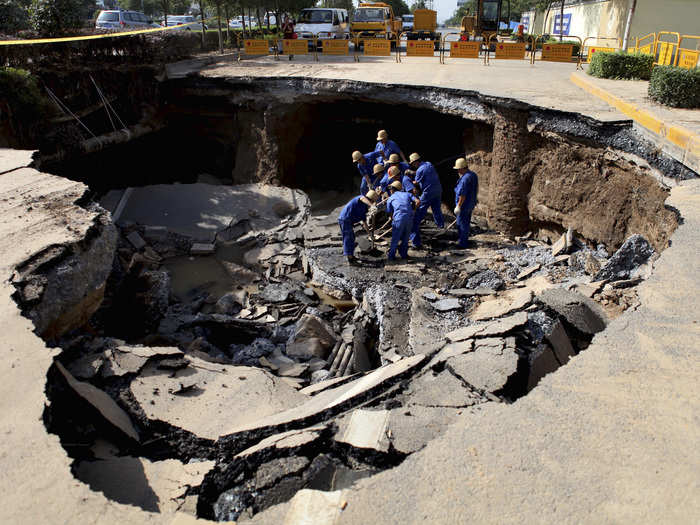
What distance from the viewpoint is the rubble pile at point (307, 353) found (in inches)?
126

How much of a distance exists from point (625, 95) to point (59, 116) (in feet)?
36.8

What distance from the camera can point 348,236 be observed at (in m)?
7.94

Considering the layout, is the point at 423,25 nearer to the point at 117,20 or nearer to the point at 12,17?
the point at 117,20

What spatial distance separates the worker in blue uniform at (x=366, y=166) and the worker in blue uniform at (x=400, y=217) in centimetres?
142

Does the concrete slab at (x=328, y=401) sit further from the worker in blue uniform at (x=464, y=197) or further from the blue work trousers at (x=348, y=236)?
the worker in blue uniform at (x=464, y=197)

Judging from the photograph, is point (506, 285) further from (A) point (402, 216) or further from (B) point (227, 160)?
(B) point (227, 160)

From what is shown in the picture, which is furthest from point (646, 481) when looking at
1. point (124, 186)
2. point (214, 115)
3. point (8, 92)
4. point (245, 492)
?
point (214, 115)

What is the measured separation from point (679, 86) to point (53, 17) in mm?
15502

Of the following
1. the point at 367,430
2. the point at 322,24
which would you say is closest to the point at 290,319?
the point at 367,430

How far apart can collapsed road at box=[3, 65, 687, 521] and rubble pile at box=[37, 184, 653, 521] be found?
0.06 feet

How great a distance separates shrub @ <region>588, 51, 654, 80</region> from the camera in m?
10.9

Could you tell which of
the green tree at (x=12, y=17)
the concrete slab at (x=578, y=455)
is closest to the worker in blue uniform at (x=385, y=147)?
the concrete slab at (x=578, y=455)

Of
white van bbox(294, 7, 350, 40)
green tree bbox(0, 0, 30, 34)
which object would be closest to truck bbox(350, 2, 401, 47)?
white van bbox(294, 7, 350, 40)

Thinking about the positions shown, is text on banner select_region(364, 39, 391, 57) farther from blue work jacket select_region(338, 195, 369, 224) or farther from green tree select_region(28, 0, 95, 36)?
blue work jacket select_region(338, 195, 369, 224)
